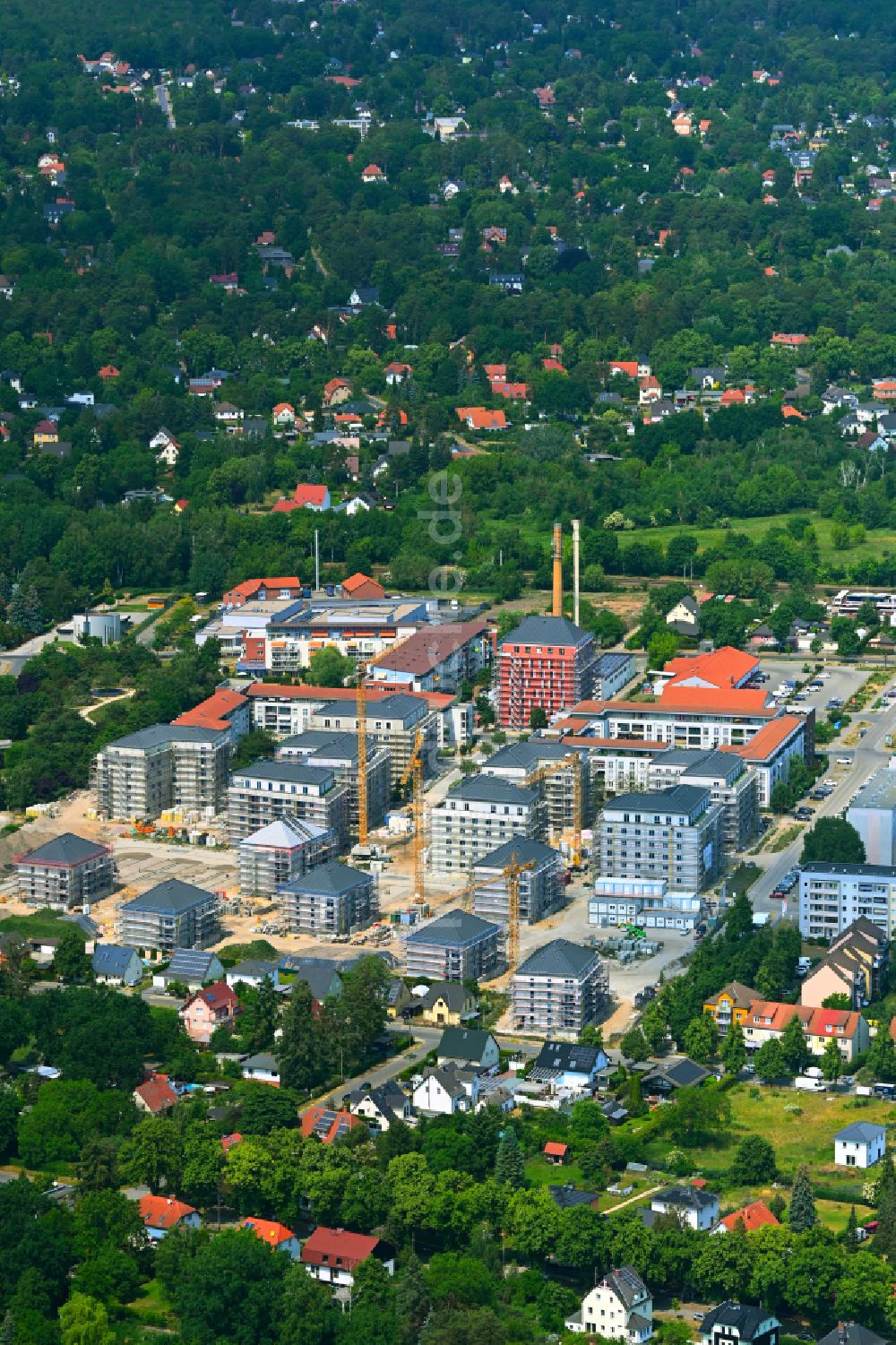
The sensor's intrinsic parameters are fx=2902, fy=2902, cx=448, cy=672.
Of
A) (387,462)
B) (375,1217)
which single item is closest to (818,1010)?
(375,1217)

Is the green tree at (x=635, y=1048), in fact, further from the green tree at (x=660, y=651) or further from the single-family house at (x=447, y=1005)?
the green tree at (x=660, y=651)

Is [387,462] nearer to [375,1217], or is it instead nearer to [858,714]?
[858,714]

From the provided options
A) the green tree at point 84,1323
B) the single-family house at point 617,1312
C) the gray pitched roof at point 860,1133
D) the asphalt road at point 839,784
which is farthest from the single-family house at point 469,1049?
the green tree at point 84,1323

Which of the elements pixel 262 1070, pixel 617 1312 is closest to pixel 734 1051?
pixel 262 1070

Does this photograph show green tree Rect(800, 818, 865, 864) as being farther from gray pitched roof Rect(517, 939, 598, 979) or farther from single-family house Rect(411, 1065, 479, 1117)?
single-family house Rect(411, 1065, 479, 1117)

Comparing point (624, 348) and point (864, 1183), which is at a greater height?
point (624, 348)
